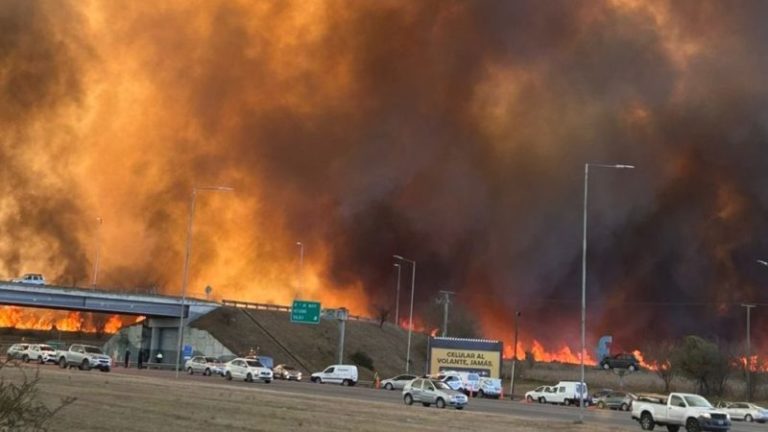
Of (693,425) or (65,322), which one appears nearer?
(693,425)

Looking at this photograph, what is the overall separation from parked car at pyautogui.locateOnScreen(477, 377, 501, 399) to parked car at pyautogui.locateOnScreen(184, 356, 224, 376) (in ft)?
75.1

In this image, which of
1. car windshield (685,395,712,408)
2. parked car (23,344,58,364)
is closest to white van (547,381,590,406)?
car windshield (685,395,712,408)

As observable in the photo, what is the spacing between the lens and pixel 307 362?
9906 centimetres

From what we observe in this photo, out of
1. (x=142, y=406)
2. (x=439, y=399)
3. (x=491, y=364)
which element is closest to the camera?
(x=142, y=406)

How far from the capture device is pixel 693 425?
Answer: 33844 mm

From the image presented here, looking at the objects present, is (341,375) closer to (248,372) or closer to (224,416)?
(248,372)

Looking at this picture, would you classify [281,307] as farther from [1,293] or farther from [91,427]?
[91,427]

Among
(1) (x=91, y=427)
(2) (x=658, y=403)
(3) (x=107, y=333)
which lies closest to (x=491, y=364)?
(2) (x=658, y=403)

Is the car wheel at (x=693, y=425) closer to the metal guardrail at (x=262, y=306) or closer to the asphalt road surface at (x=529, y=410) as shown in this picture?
the asphalt road surface at (x=529, y=410)

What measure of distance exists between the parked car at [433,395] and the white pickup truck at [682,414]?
863 cm

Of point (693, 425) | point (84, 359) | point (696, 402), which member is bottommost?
point (693, 425)

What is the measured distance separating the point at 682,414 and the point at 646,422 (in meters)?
1.70

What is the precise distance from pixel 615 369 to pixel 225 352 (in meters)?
49.0

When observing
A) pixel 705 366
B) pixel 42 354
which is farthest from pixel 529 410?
pixel 705 366
